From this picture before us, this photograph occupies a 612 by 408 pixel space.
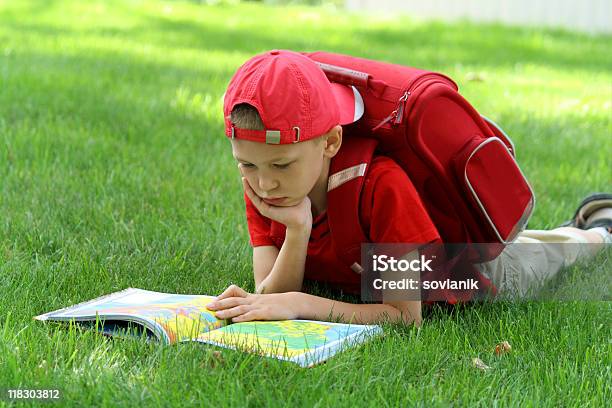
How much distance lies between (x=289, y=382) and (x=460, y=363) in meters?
0.53

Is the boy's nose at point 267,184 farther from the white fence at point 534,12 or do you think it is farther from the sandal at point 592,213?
the white fence at point 534,12

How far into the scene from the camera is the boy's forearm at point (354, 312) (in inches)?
Result: 112

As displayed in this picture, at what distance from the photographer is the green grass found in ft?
7.62

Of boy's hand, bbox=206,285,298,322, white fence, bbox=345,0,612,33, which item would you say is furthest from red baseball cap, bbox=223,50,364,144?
white fence, bbox=345,0,612,33

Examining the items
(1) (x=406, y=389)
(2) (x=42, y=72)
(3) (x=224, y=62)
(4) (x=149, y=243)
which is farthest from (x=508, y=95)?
(1) (x=406, y=389)

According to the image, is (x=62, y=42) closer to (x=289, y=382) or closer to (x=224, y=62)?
(x=224, y=62)

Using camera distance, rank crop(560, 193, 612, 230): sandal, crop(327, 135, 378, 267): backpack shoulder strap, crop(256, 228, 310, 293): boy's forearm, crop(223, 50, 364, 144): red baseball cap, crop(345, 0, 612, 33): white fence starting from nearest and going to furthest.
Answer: crop(223, 50, 364, 144): red baseball cap < crop(327, 135, 378, 267): backpack shoulder strap < crop(256, 228, 310, 293): boy's forearm < crop(560, 193, 612, 230): sandal < crop(345, 0, 612, 33): white fence

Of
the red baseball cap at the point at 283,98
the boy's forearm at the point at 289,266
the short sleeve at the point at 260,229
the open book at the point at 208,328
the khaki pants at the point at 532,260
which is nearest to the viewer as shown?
the open book at the point at 208,328

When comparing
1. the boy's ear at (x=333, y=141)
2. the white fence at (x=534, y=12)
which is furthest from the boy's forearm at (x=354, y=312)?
the white fence at (x=534, y=12)

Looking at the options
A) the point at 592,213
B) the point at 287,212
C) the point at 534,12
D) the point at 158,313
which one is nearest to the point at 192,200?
the point at 287,212

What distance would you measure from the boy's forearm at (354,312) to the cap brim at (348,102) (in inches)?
22.2

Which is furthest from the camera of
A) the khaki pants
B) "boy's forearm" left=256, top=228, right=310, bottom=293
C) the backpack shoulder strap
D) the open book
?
the khaki pants

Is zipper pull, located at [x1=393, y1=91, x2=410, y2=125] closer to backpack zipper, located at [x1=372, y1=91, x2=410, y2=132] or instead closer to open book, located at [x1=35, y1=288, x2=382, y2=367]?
backpack zipper, located at [x1=372, y1=91, x2=410, y2=132]

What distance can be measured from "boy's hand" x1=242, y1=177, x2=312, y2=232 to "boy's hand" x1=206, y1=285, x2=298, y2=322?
22cm
